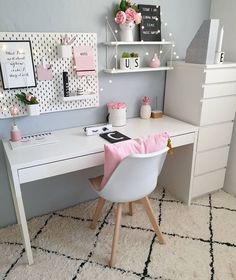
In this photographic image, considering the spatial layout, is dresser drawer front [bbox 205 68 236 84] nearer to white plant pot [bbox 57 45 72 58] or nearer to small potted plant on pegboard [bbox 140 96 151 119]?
small potted plant on pegboard [bbox 140 96 151 119]

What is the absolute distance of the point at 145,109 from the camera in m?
2.28

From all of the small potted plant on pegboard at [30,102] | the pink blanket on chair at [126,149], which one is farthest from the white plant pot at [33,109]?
the pink blanket on chair at [126,149]

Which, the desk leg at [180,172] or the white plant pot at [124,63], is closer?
the white plant pot at [124,63]

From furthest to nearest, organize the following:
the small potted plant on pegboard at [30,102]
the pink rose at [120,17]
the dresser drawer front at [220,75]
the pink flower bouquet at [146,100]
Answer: the pink flower bouquet at [146,100]
the dresser drawer front at [220,75]
the pink rose at [120,17]
the small potted plant on pegboard at [30,102]

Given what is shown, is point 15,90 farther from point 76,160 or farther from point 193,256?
point 193,256

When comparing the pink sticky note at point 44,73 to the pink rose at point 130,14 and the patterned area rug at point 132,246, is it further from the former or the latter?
the patterned area rug at point 132,246

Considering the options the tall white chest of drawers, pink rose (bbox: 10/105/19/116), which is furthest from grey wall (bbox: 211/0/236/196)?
pink rose (bbox: 10/105/19/116)

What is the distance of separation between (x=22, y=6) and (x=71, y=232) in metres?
1.61

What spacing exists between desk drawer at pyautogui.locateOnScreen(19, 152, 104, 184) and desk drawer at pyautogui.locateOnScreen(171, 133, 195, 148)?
0.61 metres

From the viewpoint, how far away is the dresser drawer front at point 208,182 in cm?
231

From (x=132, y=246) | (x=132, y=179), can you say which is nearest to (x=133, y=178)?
(x=132, y=179)

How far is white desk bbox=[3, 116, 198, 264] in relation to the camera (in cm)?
152

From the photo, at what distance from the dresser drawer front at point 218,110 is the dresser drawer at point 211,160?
0.92ft

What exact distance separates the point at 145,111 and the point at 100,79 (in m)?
0.49
